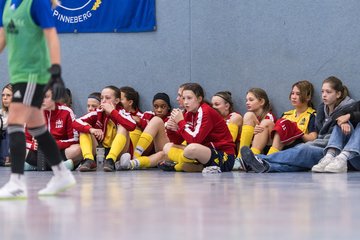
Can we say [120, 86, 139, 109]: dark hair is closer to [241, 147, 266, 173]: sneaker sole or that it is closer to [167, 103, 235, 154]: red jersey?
[167, 103, 235, 154]: red jersey

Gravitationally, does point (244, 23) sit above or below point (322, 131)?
above

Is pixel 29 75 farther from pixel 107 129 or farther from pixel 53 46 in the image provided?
pixel 107 129

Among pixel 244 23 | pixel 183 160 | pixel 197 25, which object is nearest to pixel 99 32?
pixel 197 25

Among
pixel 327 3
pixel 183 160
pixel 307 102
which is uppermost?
pixel 327 3

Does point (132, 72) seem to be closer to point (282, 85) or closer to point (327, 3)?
point (282, 85)

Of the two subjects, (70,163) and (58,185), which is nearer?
(58,185)

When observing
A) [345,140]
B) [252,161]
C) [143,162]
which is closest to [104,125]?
[143,162]

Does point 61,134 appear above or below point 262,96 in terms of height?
below

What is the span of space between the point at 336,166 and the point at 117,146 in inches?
99.2

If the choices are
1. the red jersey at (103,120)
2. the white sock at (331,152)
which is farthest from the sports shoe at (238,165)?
the red jersey at (103,120)

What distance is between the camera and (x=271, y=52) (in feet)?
30.2

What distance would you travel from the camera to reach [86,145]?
874 cm

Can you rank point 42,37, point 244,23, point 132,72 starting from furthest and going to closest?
point 132,72, point 244,23, point 42,37

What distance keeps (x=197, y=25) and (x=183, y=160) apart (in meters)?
2.15
